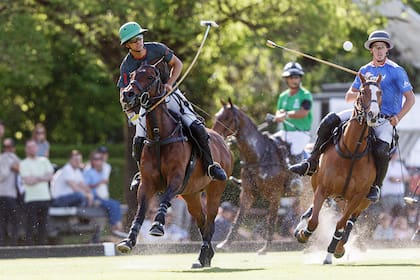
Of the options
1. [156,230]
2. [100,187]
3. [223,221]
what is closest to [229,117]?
[223,221]

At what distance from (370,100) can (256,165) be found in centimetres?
542

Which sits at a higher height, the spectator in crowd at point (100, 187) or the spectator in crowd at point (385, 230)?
the spectator in crowd at point (100, 187)

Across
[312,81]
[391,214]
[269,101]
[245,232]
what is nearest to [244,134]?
[245,232]

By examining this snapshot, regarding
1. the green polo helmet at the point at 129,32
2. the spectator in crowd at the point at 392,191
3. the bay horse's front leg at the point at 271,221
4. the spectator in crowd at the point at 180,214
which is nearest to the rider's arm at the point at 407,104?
the green polo helmet at the point at 129,32

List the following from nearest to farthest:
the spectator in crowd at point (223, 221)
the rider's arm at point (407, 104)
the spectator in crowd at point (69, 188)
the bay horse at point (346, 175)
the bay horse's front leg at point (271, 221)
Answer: the bay horse at point (346, 175) → the rider's arm at point (407, 104) → the bay horse's front leg at point (271, 221) → the spectator in crowd at point (223, 221) → the spectator in crowd at point (69, 188)

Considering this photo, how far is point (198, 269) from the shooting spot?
12586 millimetres

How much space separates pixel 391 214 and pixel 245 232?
2.48 metres

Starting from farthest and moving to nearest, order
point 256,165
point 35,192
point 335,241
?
point 35,192 → point 256,165 → point 335,241

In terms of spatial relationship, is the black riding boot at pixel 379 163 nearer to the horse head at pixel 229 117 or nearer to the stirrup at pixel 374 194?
the stirrup at pixel 374 194

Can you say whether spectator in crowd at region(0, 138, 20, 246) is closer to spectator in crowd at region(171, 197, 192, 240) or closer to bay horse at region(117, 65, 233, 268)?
spectator in crowd at region(171, 197, 192, 240)

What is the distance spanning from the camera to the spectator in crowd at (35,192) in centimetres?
1866

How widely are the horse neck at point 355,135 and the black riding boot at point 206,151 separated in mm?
1316

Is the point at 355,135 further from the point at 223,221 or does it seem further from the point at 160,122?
the point at 223,221

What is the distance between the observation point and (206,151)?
13.0 m
